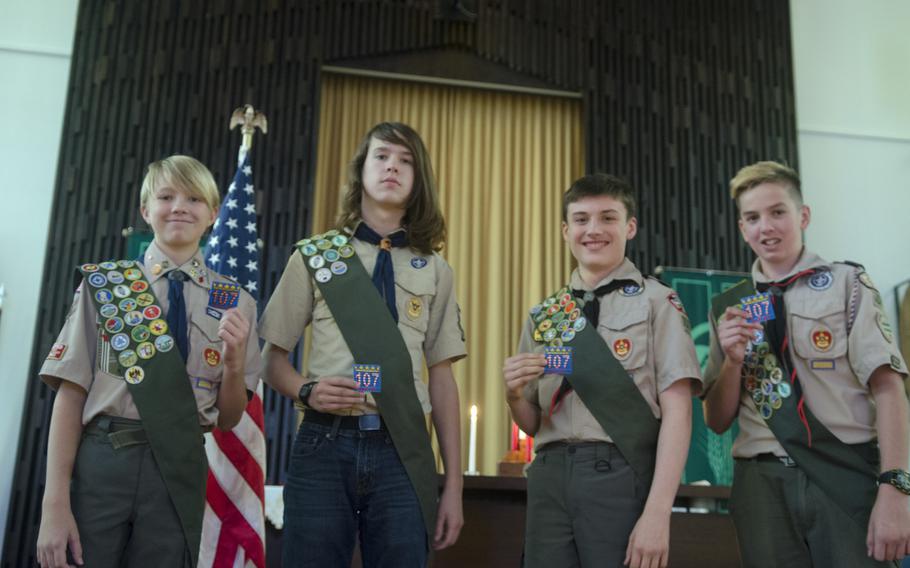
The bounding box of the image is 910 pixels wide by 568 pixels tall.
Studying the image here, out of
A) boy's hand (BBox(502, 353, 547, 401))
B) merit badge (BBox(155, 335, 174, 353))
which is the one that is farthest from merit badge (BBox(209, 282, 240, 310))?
boy's hand (BBox(502, 353, 547, 401))

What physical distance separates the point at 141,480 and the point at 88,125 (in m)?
4.25

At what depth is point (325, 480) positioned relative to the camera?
1.81m

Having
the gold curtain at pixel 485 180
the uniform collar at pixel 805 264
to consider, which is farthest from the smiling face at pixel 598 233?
the gold curtain at pixel 485 180

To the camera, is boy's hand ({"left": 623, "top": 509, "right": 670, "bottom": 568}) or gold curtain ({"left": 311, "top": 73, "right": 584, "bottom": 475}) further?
gold curtain ({"left": 311, "top": 73, "right": 584, "bottom": 475})

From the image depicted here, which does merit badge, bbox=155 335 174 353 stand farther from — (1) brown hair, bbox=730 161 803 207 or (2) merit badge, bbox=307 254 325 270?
(1) brown hair, bbox=730 161 803 207

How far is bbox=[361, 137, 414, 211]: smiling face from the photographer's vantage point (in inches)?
84.0

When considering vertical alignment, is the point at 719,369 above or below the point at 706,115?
below

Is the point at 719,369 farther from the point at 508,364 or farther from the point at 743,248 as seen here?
the point at 743,248

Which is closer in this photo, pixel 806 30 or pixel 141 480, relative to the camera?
pixel 141 480

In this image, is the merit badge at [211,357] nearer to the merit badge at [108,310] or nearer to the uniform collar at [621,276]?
the merit badge at [108,310]

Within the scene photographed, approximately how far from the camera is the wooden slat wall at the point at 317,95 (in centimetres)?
531

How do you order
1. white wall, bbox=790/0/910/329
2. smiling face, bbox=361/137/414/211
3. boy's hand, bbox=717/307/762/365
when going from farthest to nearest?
white wall, bbox=790/0/910/329
smiling face, bbox=361/137/414/211
boy's hand, bbox=717/307/762/365

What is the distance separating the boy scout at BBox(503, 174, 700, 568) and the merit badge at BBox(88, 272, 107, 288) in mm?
1003

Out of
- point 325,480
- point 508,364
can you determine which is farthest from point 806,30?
point 325,480
